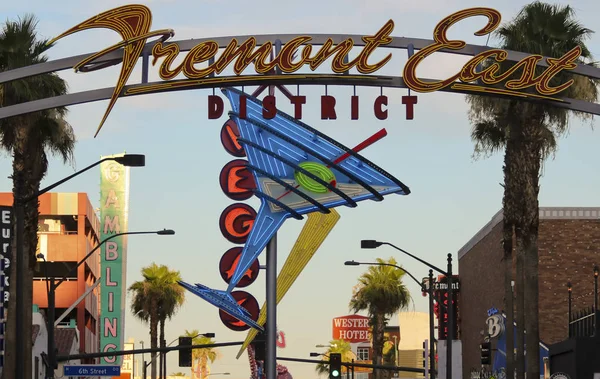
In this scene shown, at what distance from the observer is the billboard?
9706 centimetres

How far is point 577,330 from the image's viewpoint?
54.7 m

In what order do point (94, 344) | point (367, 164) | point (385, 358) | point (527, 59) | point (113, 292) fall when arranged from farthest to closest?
point (385, 358) → point (94, 344) → point (113, 292) → point (367, 164) → point (527, 59)

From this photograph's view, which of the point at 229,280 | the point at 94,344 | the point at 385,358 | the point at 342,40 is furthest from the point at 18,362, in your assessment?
the point at 385,358

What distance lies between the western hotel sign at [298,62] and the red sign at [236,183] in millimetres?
30105

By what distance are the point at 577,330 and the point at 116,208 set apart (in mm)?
53037

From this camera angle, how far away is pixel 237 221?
68562 millimetres

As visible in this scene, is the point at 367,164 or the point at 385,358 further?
the point at 385,358

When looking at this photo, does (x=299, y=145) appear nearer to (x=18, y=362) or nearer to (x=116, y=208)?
(x=18, y=362)

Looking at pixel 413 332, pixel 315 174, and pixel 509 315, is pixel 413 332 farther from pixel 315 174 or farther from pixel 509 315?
pixel 509 315

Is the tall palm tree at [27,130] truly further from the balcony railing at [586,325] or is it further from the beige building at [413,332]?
the beige building at [413,332]

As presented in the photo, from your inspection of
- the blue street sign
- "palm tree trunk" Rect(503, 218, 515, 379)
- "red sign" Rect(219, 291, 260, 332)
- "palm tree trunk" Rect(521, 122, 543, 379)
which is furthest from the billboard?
"palm tree trunk" Rect(521, 122, 543, 379)

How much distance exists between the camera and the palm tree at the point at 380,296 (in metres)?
108

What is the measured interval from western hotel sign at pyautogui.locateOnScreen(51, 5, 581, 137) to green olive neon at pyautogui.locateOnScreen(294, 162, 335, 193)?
2133 centimetres

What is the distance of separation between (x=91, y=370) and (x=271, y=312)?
15.8 meters
